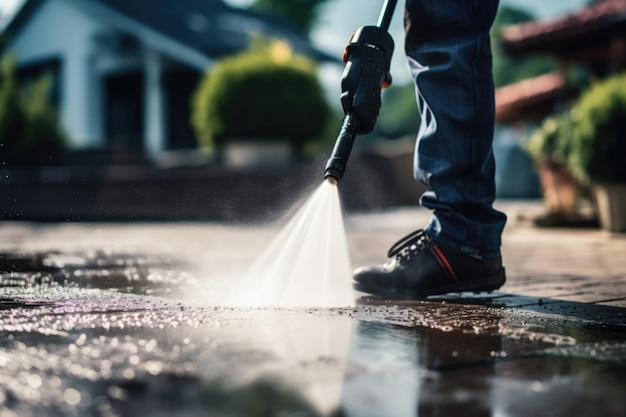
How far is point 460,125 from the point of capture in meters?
2.45

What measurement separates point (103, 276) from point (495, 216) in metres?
1.29

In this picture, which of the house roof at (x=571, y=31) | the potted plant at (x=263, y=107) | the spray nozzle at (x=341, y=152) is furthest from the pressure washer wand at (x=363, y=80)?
the house roof at (x=571, y=31)

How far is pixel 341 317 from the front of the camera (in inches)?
73.9

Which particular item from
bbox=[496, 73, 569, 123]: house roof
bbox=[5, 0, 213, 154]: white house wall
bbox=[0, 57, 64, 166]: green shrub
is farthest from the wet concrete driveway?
bbox=[5, 0, 213, 154]: white house wall

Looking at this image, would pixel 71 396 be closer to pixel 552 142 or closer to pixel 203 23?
pixel 552 142

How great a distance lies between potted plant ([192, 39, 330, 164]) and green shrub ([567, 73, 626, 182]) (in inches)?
164

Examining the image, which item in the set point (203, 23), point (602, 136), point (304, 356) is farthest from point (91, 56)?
point (304, 356)

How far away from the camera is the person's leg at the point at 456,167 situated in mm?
2420

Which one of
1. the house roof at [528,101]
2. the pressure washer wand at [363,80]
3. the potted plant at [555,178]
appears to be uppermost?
the house roof at [528,101]

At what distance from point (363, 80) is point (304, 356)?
1.13 meters

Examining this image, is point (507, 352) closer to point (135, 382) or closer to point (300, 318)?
point (300, 318)

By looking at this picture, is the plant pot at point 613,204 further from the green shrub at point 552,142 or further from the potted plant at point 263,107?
the potted plant at point 263,107

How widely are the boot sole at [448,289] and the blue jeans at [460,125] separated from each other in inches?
3.0

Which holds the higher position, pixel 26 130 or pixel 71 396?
pixel 26 130
